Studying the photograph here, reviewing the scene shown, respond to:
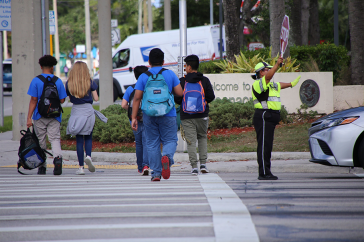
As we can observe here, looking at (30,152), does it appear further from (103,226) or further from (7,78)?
(7,78)

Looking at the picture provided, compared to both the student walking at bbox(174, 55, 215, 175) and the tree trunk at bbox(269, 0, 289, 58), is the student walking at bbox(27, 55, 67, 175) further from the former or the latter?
the tree trunk at bbox(269, 0, 289, 58)

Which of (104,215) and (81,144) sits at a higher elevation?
(81,144)

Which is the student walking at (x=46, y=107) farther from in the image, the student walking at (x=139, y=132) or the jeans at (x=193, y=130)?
the jeans at (x=193, y=130)

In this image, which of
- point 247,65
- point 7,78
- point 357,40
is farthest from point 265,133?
point 7,78

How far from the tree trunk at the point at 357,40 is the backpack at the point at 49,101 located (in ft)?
34.6

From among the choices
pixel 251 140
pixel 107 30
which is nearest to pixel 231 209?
pixel 251 140

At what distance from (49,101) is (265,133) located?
11.6 ft

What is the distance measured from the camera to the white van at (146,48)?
79.8 feet

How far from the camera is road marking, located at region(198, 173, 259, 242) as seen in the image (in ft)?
12.4

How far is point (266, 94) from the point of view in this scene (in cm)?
668

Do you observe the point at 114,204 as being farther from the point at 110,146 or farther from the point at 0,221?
the point at 110,146

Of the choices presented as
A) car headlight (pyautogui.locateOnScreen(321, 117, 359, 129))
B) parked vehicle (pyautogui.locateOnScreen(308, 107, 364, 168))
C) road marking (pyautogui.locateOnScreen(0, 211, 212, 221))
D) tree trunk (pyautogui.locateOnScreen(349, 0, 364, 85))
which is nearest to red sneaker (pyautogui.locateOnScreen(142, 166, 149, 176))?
parked vehicle (pyautogui.locateOnScreen(308, 107, 364, 168))

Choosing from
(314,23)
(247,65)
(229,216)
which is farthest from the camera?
(314,23)

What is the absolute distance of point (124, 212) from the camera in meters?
4.61
